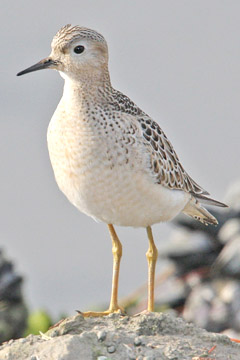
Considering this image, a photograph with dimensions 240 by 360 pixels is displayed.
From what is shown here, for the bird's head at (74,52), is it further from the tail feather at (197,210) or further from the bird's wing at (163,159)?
the tail feather at (197,210)

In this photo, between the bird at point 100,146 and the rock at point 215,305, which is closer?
the bird at point 100,146

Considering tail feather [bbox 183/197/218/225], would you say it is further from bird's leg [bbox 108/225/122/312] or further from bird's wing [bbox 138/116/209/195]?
bird's leg [bbox 108/225/122/312]

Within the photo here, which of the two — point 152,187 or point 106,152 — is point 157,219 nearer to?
point 152,187

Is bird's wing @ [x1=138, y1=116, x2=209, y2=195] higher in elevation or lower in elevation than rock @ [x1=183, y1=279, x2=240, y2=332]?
higher

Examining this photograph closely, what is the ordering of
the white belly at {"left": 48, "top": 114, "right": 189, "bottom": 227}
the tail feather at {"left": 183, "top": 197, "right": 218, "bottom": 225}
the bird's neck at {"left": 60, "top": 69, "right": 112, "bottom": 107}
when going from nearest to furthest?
the white belly at {"left": 48, "top": 114, "right": 189, "bottom": 227} → the bird's neck at {"left": 60, "top": 69, "right": 112, "bottom": 107} → the tail feather at {"left": 183, "top": 197, "right": 218, "bottom": 225}

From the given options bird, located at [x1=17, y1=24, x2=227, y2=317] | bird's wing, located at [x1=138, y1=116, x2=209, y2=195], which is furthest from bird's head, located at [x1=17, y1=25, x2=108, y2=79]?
bird's wing, located at [x1=138, y1=116, x2=209, y2=195]

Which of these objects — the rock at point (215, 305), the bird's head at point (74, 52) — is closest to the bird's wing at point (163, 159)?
the bird's head at point (74, 52)

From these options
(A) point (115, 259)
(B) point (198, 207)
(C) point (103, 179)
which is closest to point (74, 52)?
(C) point (103, 179)

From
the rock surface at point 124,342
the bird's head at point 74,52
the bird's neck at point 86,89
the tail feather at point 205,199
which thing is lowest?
the rock surface at point 124,342

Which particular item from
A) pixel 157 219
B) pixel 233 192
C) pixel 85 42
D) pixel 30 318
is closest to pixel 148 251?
pixel 157 219
